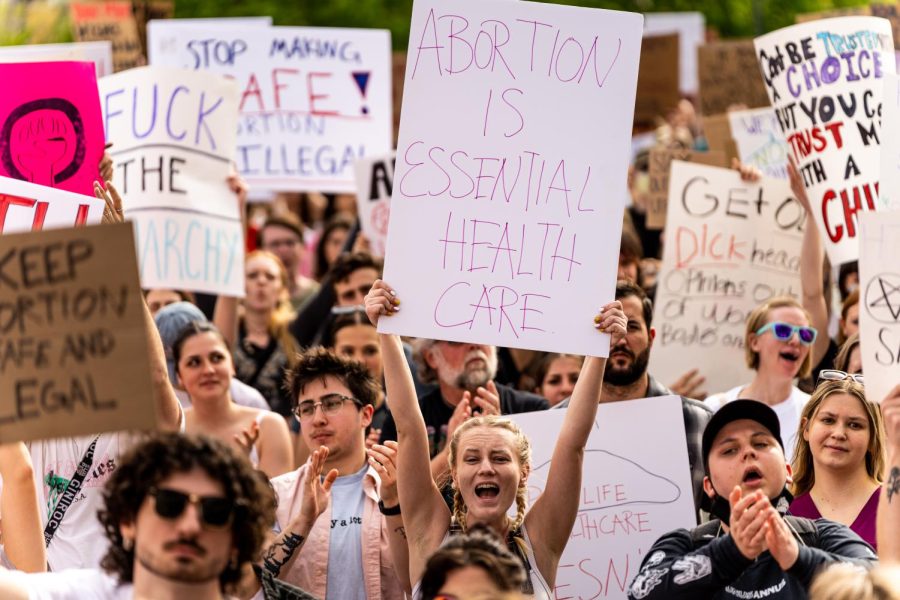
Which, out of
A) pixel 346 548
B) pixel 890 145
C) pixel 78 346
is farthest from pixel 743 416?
pixel 78 346

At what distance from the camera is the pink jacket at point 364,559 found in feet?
17.7

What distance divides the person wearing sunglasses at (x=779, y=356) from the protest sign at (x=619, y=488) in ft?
2.51

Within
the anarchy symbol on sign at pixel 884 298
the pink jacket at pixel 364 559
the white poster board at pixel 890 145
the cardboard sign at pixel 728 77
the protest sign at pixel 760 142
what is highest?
the cardboard sign at pixel 728 77

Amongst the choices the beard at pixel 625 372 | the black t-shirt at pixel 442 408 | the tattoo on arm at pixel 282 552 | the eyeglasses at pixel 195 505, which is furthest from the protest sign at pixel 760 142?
the eyeglasses at pixel 195 505

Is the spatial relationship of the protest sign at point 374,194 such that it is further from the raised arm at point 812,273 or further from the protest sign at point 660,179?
the raised arm at point 812,273

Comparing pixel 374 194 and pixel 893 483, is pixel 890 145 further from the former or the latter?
pixel 374 194

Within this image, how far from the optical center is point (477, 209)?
5.30m

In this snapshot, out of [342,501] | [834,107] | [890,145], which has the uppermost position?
[834,107]

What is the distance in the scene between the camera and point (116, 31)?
36.1 ft

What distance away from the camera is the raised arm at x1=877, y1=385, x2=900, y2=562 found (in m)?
4.29

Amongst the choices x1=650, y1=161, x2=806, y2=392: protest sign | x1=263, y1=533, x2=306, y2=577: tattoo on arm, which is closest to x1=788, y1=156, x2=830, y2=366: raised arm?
x1=650, y1=161, x2=806, y2=392: protest sign

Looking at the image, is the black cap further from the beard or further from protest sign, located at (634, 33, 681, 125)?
protest sign, located at (634, 33, 681, 125)

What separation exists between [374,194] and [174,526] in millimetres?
5272

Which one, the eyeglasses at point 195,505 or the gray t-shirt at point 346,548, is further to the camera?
the gray t-shirt at point 346,548
